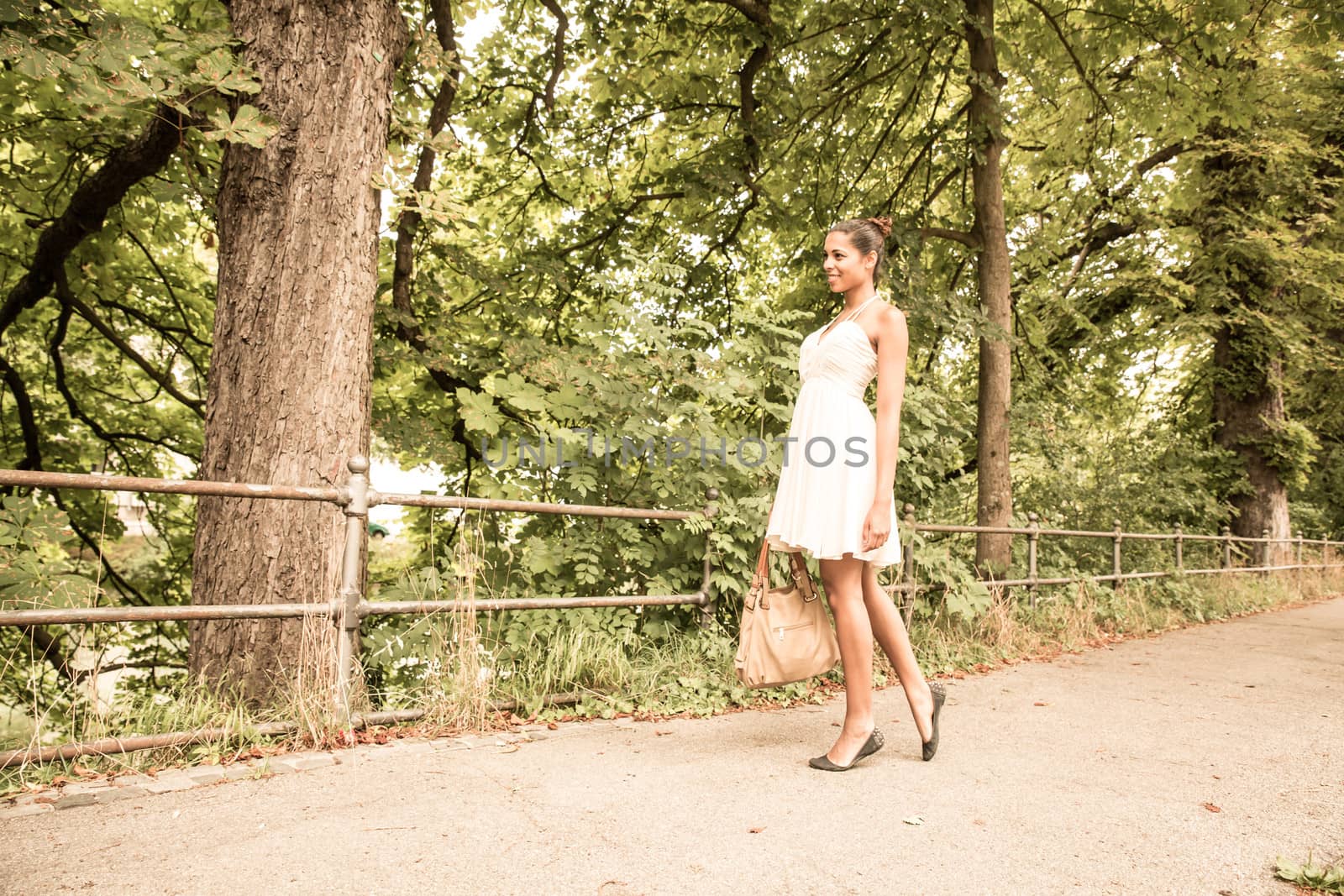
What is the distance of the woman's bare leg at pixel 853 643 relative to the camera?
3334mm

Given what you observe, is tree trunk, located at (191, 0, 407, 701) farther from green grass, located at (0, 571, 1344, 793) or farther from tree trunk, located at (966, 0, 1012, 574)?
tree trunk, located at (966, 0, 1012, 574)

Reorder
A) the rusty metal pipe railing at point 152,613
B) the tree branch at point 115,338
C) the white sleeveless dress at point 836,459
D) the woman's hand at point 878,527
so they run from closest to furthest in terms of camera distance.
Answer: the rusty metal pipe railing at point 152,613, the woman's hand at point 878,527, the white sleeveless dress at point 836,459, the tree branch at point 115,338

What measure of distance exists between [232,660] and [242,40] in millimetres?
2867

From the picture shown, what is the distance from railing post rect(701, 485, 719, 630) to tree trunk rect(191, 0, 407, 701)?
1.94 meters

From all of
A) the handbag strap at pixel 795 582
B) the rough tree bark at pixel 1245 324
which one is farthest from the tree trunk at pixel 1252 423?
the handbag strap at pixel 795 582

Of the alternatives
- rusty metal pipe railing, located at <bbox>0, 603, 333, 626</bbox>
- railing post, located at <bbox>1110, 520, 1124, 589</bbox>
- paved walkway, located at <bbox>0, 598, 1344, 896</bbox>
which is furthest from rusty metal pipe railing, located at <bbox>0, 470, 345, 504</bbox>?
railing post, located at <bbox>1110, 520, 1124, 589</bbox>

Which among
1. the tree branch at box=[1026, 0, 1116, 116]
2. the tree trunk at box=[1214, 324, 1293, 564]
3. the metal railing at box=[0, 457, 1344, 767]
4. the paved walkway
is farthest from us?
the tree trunk at box=[1214, 324, 1293, 564]

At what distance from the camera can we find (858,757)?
3297 mm

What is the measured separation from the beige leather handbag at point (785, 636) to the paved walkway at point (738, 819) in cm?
36

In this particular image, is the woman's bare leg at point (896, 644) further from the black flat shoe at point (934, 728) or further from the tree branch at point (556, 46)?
the tree branch at point (556, 46)

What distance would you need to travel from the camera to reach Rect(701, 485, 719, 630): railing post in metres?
4.87

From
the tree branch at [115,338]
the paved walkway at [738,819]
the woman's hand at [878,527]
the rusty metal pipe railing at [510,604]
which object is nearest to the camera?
the paved walkway at [738,819]

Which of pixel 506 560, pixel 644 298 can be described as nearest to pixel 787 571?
pixel 506 560

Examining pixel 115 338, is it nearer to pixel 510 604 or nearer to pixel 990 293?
pixel 510 604
